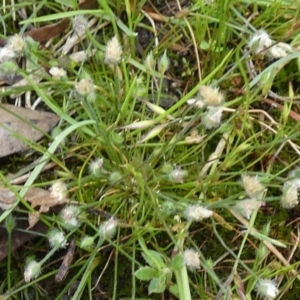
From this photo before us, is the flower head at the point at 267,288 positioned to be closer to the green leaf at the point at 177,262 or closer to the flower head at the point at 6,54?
the green leaf at the point at 177,262

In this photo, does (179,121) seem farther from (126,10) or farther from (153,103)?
(126,10)

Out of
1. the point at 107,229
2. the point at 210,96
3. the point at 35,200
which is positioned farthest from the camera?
the point at 35,200

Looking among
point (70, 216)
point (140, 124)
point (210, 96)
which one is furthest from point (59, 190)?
point (210, 96)

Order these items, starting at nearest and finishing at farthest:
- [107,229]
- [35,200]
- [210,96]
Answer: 1. [210,96]
2. [107,229]
3. [35,200]

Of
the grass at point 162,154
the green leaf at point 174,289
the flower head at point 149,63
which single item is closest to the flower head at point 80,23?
the grass at point 162,154

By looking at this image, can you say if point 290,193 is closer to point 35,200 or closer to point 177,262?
point 177,262

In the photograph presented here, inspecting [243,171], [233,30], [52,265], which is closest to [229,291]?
[243,171]

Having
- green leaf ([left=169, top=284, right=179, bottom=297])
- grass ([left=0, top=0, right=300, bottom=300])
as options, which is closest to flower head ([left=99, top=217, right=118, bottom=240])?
grass ([left=0, top=0, right=300, bottom=300])
